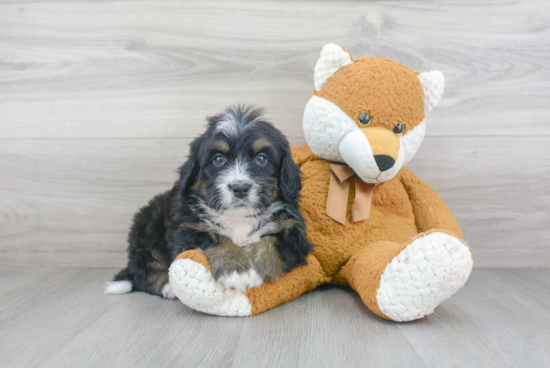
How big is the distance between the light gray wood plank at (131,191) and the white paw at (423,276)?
3.51ft

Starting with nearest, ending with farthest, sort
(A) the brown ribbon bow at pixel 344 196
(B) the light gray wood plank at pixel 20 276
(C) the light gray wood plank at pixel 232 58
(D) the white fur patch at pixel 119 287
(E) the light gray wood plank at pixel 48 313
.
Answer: (E) the light gray wood plank at pixel 48 313, (A) the brown ribbon bow at pixel 344 196, (D) the white fur patch at pixel 119 287, (B) the light gray wood plank at pixel 20 276, (C) the light gray wood plank at pixel 232 58

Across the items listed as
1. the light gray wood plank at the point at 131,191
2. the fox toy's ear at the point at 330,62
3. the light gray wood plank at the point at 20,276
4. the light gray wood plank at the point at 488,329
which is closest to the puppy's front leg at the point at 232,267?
the light gray wood plank at the point at 488,329

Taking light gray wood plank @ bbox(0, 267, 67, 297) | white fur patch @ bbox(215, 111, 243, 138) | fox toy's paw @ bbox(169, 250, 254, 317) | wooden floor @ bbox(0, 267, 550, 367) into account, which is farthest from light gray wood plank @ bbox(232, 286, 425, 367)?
light gray wood plank @ bbox(0, 267, 67, 297)

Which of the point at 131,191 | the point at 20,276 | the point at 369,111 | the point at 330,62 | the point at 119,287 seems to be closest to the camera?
the point at 369,111

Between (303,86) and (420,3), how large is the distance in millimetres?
832

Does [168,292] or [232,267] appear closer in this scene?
[232,267]

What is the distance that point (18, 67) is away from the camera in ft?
8.02

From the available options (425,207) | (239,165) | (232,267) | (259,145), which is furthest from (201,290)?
(425,207)

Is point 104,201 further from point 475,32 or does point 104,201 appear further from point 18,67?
point 475,32

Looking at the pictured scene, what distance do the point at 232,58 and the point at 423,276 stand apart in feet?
5.46

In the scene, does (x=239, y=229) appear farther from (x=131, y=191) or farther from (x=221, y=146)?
(x=131, y=191)

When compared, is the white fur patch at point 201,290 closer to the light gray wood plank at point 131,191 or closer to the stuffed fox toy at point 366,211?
the stuffed fox toy at point 366,211

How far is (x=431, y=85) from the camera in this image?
181 cm

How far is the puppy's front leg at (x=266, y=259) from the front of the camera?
→ 1586mm
